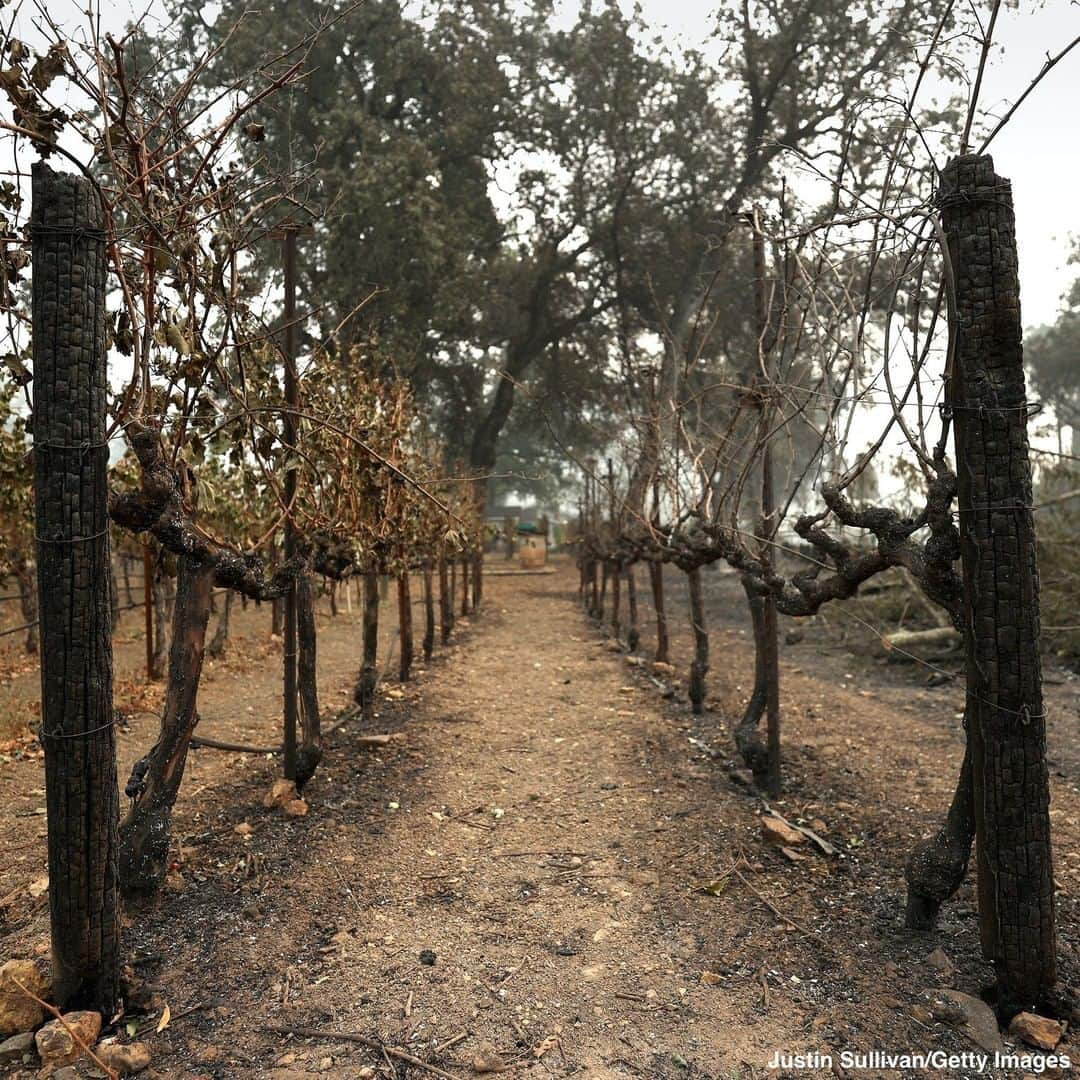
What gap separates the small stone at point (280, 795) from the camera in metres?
5.25

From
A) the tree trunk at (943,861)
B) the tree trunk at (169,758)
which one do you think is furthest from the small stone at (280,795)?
the tree trunk at (943,861)

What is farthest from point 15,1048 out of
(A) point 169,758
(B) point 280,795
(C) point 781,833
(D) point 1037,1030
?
(C) point 781,833

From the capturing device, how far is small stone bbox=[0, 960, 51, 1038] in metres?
2.97

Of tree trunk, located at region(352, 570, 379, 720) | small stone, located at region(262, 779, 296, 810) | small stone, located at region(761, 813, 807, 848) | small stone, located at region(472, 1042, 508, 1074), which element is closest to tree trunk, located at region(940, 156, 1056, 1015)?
small stone, located at region(761, 813, 807, 848)

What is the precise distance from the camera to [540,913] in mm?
3965

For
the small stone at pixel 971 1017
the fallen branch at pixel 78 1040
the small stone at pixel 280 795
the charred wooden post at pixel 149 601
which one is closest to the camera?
the fallen branch at pixel 78 1040

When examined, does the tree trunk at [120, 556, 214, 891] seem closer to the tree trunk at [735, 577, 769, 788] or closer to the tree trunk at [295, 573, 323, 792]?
the tree trunk at [295, 573, 323, 792]

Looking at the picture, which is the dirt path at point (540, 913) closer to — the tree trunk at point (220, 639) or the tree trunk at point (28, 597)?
the tree trunk at point (220, 639)

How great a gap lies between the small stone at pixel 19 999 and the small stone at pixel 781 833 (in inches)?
134

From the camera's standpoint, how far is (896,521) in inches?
140

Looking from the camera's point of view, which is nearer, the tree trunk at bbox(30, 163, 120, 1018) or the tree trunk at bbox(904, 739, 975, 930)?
the tree trunk at bbox(30, 163, 120, 1018)

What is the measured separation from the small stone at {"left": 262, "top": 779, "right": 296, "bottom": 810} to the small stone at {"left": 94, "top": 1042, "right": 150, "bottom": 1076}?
93.5 inches

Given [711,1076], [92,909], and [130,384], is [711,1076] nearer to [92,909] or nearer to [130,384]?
[92,909]

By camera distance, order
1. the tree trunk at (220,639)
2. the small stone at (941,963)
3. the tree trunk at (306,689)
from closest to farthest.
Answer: the small stone at (941,963) < the tree trunk at (306,689) < the tree trunk at (220,639)
